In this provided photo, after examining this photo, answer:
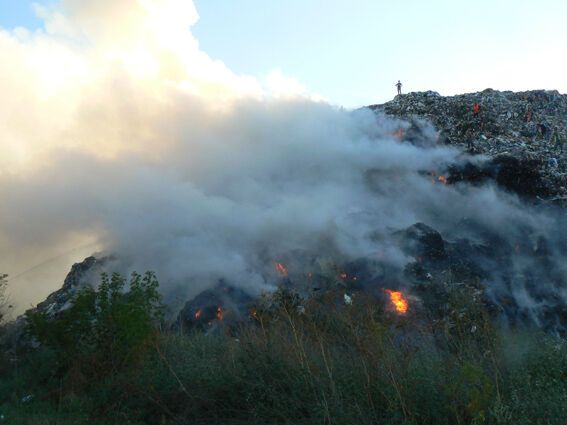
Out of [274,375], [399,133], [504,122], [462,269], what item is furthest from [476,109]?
[274,375]

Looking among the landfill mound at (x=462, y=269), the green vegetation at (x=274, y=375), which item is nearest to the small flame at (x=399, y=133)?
the landfill mound at (x=462, y=269)

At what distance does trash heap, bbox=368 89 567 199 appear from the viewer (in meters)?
13.9

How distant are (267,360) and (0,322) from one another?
671cm

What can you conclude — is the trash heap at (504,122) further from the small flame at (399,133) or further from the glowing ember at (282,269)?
the glowing ember at (282,269)

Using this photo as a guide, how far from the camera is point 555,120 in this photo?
16.3 m

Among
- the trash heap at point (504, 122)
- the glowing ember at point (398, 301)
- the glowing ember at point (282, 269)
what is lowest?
the glowing ember at point (398, 301)

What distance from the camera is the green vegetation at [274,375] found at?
162 inches

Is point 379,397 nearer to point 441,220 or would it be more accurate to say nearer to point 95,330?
point 95,330

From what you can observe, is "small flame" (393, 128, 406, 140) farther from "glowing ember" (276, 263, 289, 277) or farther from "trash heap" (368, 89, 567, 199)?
"glowing ember" (276, 263, 289, 277)

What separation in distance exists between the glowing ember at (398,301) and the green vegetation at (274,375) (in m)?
1.76

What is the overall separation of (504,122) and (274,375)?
44.7ft

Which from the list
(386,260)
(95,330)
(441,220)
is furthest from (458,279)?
(95,330)

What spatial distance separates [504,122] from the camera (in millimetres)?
15828

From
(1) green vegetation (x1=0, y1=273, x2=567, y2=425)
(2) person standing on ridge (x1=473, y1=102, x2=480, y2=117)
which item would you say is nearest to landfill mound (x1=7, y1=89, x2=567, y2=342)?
(2) person standing on ridge (x1=473, y1=102, x2=480, y2=117)
